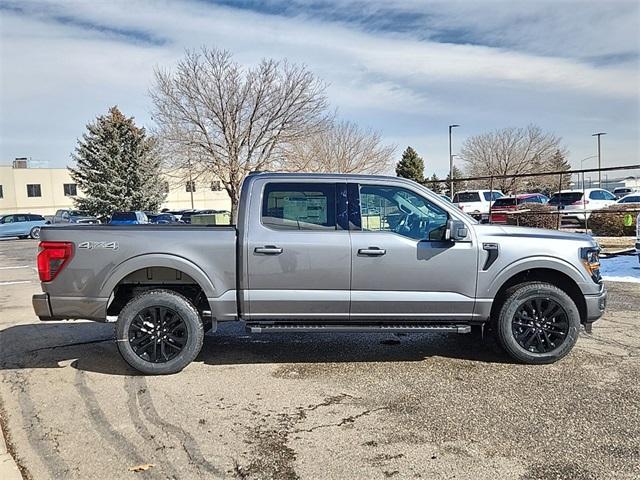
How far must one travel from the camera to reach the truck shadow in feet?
18.2

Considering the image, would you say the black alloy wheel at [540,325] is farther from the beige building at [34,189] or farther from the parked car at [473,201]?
the beige building at [34,189]

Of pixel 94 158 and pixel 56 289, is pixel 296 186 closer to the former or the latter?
pixel 56 289

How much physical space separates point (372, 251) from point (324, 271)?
501 millimetres

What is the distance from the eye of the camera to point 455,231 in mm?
4922

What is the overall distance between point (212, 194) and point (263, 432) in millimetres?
62904

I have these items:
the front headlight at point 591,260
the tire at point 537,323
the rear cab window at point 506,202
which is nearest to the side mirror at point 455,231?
the tire at point 537,323

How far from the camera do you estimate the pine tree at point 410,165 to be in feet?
171

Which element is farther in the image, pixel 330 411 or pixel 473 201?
pixel 473 201

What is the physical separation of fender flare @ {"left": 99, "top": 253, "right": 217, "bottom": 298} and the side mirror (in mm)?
2411

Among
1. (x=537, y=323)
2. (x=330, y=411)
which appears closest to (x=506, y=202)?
(x=537, y=323)

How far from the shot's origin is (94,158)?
35.5 metres

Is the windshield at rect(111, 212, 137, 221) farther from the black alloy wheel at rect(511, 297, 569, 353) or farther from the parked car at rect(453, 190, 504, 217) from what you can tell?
the parked car at rect(453, 190, 504, 217)

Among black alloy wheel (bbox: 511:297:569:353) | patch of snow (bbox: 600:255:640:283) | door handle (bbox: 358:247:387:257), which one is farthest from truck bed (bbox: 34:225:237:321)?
patch of snow (bbox: 600:255:640:283)

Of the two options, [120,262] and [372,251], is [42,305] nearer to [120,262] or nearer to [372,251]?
[120,262]
